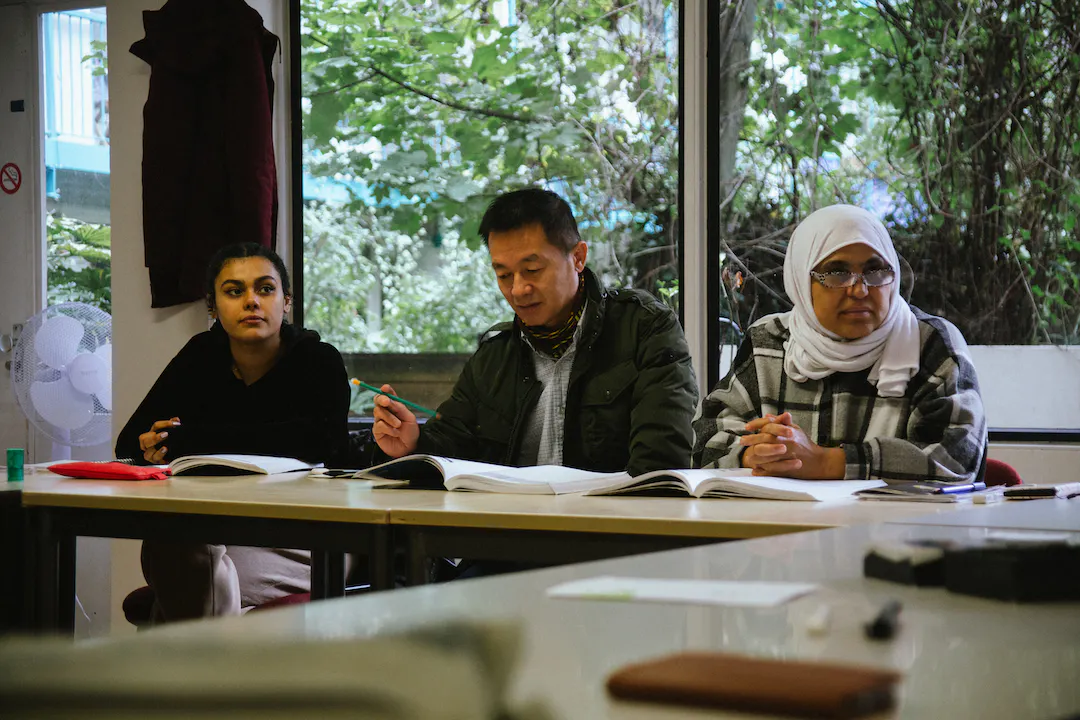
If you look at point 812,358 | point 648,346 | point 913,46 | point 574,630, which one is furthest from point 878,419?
point 574,630

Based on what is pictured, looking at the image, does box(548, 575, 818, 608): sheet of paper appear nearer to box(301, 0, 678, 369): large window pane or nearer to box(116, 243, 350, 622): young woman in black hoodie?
box(116, 243, 350, 622): young woman in black hoodie

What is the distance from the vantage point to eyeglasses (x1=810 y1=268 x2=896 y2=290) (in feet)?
7.27

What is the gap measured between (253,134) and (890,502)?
8.65ft

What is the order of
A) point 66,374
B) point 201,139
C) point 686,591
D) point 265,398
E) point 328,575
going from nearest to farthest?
point 686,591 → point 328,575 → point 265,398 → point 66,374 → point 201,139

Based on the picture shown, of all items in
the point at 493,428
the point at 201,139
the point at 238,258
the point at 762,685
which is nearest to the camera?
the point at 762,685

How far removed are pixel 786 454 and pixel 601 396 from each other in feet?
1.83

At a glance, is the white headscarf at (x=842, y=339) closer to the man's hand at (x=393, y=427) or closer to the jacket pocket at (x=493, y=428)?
the jacket pocket at (x=493, y=428)

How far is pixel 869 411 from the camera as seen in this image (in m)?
2.16

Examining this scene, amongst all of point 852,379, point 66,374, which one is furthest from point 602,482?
point 66,374

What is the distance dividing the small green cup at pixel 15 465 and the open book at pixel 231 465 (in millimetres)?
273

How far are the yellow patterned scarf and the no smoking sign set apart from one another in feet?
8.44

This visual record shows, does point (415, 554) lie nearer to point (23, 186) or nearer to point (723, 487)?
point (723, 487)

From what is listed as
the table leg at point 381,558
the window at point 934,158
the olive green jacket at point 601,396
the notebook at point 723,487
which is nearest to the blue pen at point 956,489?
the notebook at point 723,487

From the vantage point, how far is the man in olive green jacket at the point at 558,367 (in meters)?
2.36
